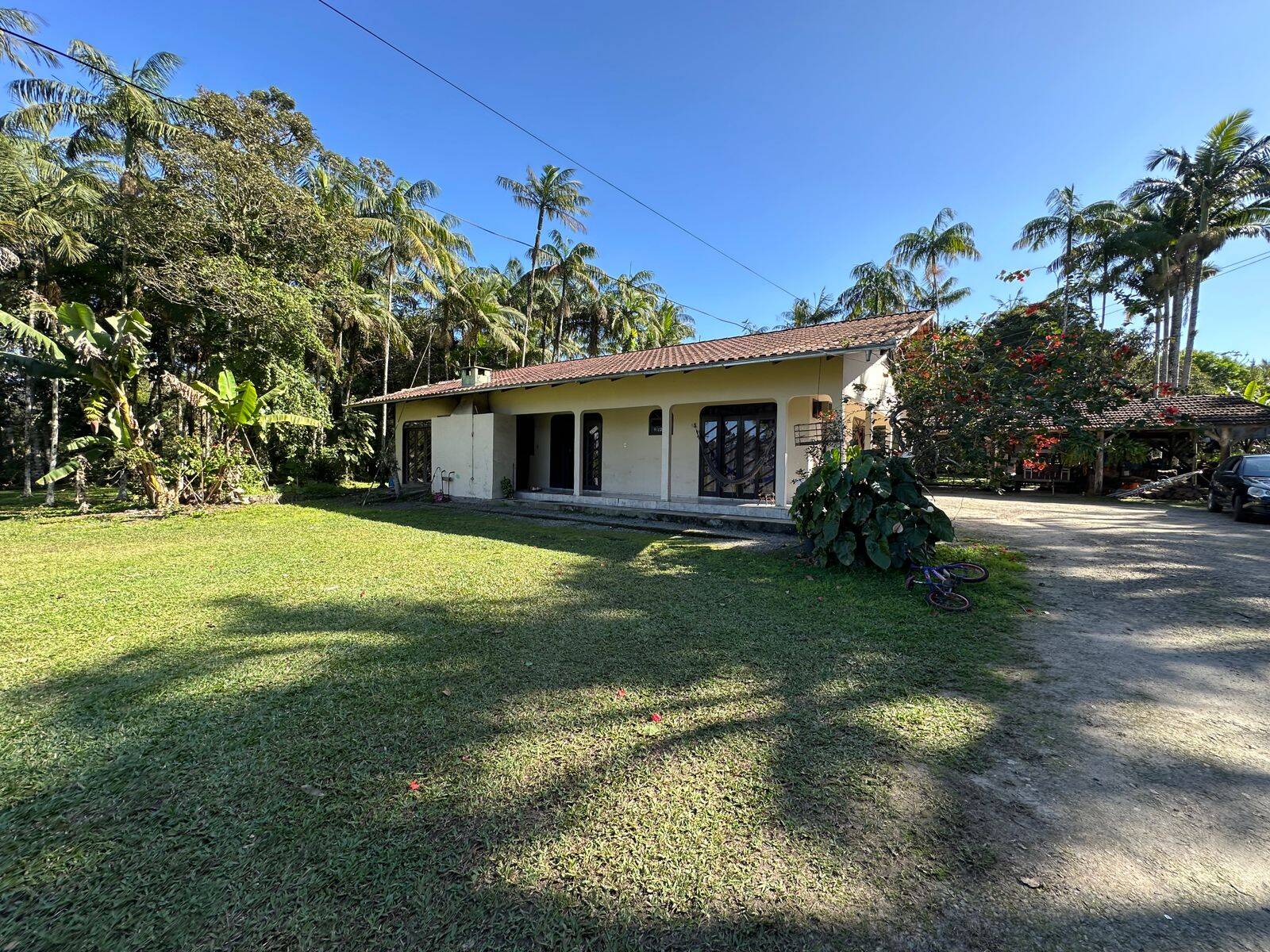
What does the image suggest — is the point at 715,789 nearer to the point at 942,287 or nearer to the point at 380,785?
the point at 380,785

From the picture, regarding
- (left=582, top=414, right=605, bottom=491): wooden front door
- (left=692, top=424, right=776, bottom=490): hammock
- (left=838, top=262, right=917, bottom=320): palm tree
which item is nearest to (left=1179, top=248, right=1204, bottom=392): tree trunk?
(left=838, top=262, right=917, bottom=320): palm tree

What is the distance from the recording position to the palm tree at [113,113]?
11070mm

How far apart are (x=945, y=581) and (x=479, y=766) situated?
4.83m

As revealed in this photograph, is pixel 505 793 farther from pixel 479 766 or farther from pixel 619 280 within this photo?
pixel 619 280

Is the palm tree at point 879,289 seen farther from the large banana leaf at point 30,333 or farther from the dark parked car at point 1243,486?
the large banana leaf at point 30,333

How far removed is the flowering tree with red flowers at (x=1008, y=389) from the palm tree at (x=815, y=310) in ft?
68.7

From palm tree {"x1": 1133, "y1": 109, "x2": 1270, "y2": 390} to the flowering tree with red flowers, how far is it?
2003cm

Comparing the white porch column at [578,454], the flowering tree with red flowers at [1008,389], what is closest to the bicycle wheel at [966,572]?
the flowering tree with red flowers at [1008,389]

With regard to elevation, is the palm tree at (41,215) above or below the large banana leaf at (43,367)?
above

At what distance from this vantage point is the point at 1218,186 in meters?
19.9

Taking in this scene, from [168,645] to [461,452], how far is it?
10936 millimetres

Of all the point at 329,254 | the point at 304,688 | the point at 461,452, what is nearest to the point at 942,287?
the point at 461,452

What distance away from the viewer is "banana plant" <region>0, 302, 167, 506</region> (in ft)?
30.4

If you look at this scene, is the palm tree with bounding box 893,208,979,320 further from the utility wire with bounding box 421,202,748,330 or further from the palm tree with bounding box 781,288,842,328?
the utility wire with bounding box 421,202,748,330
